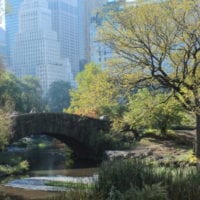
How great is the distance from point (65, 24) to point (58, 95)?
16.2m

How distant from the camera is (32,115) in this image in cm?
4069

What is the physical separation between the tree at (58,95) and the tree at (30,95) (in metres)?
10.0

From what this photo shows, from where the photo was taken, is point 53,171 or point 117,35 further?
point 53,171

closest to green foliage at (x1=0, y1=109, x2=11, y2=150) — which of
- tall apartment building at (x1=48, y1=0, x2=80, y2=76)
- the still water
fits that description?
the still water

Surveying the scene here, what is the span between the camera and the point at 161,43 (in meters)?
25.6

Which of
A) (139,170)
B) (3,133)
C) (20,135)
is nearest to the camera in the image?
(139,170)

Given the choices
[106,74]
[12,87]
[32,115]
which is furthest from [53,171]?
[12,87]

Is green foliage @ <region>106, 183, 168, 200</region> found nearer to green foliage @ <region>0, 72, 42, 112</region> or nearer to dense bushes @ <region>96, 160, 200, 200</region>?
dense bushes @ <region>96, 160, 200, 200</region>

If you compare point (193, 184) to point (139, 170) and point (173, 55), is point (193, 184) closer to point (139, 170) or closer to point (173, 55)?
point (139, 170)

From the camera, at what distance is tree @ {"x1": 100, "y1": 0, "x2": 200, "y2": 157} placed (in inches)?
976

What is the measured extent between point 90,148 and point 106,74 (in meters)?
17.5

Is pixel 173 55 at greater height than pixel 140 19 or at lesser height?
lesser

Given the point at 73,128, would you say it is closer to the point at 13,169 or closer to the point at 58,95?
the point at 13,169

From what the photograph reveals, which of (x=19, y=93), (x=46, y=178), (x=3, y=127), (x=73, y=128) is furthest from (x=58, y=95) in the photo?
(x=46, y=178)
